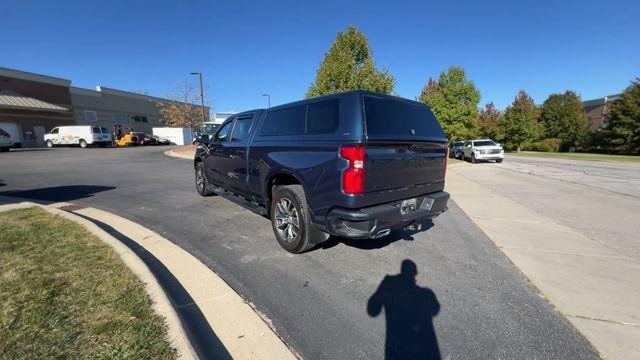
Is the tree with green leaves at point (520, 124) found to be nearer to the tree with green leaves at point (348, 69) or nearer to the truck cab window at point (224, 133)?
the tree with green leaves at point (348, 69)

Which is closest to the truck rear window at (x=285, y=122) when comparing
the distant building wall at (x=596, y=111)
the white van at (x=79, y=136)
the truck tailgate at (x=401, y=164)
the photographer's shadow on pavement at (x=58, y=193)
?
the truck tailgate at (x=401, y=164)

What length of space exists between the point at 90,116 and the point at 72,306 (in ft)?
154

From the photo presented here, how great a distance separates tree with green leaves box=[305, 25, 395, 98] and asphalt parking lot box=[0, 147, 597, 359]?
11477 mm

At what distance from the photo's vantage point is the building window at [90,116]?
3884 cm

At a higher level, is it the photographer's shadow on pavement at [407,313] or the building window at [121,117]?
the building window at [121,117]

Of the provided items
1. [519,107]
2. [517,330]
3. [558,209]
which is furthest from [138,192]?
[519,107]

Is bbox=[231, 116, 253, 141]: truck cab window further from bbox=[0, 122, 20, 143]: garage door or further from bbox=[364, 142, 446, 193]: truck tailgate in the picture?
bbox=[0, 122, 20, 143]: garage door

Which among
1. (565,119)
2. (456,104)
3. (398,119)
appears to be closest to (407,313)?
(398,119)

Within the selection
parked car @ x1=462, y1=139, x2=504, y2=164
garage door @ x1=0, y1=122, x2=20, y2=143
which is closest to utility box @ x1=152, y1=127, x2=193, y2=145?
garage door @ x1=0, y1=122, x2=20, y2=143

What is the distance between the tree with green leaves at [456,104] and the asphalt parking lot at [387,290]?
22.5m

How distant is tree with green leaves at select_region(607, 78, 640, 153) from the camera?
3105cm

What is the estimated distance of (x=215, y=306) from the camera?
9.26 ft

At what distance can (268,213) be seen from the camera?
15.6 ft

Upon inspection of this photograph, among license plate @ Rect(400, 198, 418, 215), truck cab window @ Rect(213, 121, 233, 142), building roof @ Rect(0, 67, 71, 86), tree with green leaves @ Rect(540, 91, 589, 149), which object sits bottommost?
license plate @ Rect(400, 198, 418, 215)
